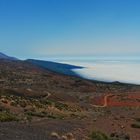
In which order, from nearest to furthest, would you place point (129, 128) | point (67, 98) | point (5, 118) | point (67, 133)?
point (67, 133) → point (5, 118) → point (129, 128) → point (67, 98)

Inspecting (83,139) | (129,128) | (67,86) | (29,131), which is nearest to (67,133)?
(83,139)

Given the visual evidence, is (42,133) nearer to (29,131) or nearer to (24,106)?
(29,131)

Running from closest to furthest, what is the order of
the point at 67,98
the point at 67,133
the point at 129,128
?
the point at 67,133 → the point at 129,128 → the point at 67,98

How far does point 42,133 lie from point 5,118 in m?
4.72

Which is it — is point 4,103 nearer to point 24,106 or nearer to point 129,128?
point 24,106

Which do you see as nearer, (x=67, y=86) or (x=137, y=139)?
(x=137, y=139)

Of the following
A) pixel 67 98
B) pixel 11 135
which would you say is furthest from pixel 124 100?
pixel 11 135

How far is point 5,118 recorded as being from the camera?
24016 millimetres

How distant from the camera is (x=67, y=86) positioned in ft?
338

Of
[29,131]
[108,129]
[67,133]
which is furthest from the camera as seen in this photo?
[108,129]

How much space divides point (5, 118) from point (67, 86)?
7905cm

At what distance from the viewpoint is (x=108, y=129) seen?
26.5 meters

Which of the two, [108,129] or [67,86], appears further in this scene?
[67,86]

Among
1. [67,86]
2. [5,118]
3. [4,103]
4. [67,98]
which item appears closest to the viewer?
[5,118]
